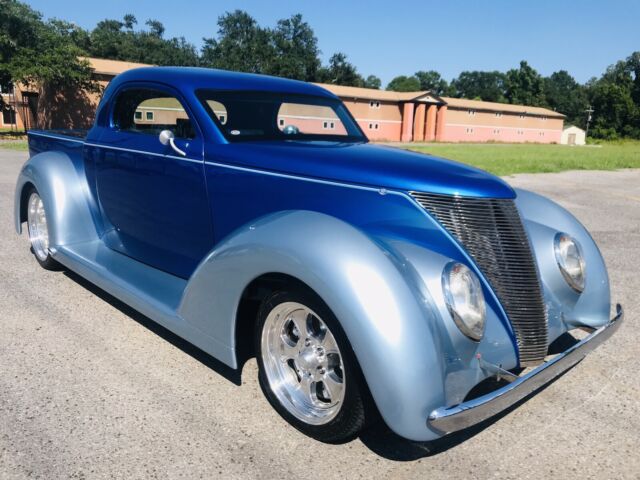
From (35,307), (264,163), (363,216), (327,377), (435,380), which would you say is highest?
(264,163)

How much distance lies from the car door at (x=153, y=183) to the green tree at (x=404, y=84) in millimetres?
119321

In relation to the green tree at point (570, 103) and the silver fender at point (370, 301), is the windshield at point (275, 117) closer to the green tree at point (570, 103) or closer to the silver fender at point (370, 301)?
the silver fender at point (370, 301)

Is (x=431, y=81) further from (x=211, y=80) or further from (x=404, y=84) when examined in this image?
(x=211, y=80)

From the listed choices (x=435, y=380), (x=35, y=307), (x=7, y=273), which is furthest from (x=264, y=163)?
(x=7, y=273)

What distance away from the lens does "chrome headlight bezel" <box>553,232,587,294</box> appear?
121 inches

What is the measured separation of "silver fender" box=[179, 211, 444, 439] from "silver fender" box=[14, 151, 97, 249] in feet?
7.80

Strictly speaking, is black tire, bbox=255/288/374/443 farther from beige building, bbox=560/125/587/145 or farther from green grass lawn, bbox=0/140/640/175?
beige building, bbox=560/125/587/145

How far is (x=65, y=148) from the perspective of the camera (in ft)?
15.3

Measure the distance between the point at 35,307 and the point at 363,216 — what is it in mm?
2898

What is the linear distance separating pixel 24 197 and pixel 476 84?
461ft

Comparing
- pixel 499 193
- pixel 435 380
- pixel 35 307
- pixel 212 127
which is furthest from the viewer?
pixel 35 307

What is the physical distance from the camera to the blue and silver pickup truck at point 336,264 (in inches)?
85.0

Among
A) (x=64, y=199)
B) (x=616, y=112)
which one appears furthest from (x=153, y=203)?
(x=616, y=112)

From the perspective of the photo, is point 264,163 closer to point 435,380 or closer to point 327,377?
point 327,377
